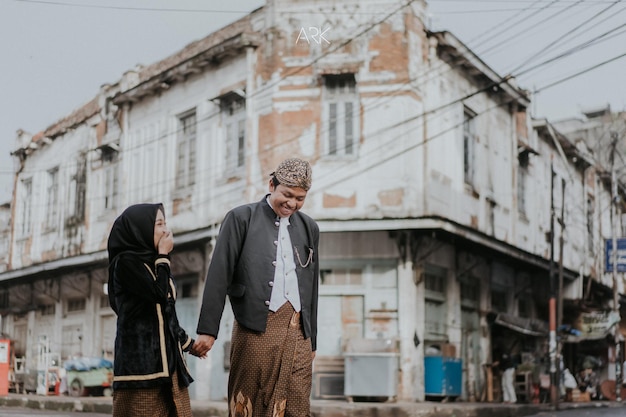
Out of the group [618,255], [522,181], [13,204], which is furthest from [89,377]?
[618,255]

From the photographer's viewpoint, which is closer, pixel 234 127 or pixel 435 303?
pixel 435 303

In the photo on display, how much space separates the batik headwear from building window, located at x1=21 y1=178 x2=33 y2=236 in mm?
22958

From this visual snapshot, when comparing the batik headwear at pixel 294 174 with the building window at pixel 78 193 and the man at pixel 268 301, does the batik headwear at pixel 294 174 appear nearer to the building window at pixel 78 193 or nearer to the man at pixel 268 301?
the man at pixel 268 301

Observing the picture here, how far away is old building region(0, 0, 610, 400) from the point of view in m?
17.0

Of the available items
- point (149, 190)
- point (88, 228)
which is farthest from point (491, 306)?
point (88, 228)

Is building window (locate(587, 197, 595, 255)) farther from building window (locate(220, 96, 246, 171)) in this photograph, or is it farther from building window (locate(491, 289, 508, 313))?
building window (locate(220, 96, 246, 171))

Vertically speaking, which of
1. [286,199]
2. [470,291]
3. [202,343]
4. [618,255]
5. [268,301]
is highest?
[618,255]

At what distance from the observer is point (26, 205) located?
26719 mm

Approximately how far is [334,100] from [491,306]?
6.48 metres

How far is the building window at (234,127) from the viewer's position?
18.4 meters

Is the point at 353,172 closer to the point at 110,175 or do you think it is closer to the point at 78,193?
the point at 110,175

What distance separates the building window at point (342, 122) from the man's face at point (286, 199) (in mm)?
12665

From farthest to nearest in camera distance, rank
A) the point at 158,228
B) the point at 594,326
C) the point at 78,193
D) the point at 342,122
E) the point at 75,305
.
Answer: the point at 594,326 → the point at 75,305 → the point at 78,193 → the point at 342,122 → the point at 158,228

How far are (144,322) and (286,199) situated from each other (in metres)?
0.95
